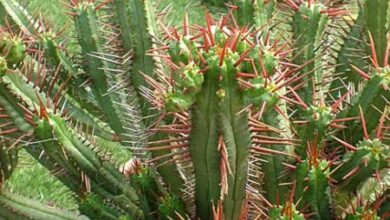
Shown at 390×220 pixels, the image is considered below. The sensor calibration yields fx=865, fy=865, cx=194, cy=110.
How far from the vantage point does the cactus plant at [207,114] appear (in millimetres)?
1820

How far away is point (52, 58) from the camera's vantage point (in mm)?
2635

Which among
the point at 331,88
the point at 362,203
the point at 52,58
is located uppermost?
the point at 52,58

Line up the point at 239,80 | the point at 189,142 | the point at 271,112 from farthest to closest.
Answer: the point at 271,112 < the point at 189,142 < the point at 239,80

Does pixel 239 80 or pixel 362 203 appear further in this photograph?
pixel 362 203

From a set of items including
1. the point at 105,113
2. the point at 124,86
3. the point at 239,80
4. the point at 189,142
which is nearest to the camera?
the point at 239,80

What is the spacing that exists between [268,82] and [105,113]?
1001 millimetres

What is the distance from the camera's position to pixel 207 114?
178 cm

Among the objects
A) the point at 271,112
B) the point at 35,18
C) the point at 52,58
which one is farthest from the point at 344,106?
the point at 35,18

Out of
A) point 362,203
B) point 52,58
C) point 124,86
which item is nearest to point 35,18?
point 52,58

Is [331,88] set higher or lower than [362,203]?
higher

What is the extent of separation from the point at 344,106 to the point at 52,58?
892mm

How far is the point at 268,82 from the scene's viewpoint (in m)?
1.79

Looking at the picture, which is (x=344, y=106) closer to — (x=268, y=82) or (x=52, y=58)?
(x=268, y=82)

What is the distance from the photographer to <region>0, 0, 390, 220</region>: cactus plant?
182 centimetres
